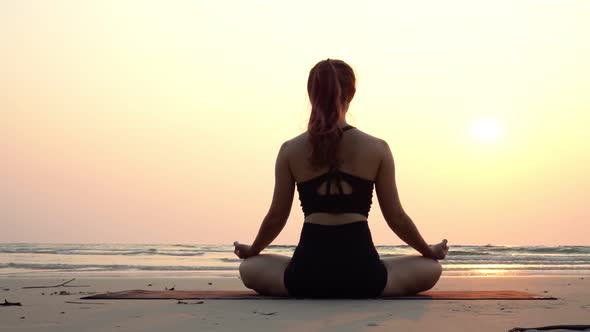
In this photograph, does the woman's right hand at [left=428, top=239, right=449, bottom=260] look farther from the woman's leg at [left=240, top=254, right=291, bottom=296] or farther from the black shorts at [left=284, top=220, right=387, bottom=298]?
the woman's leg at [left=240, top=254, right=291, bottom=296]

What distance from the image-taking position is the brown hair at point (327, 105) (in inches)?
204

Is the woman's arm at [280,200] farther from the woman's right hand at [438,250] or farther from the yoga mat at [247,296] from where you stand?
the woman's right hand at [438,250]

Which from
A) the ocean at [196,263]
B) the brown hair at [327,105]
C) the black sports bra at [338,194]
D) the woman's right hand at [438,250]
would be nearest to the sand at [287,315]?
the woman's right hand at [438,250]

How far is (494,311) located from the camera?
455 cm

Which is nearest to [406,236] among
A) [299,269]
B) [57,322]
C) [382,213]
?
[382,213]

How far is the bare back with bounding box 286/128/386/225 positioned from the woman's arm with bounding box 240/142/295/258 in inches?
3.9

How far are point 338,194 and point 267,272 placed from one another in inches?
32.3

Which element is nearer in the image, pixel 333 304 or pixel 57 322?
pixel 57 322

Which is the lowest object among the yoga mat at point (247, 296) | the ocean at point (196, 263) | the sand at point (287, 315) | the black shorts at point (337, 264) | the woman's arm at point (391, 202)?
the ocean at point (196, 263)

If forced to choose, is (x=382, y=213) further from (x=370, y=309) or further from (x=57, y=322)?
(x=57, y=322)

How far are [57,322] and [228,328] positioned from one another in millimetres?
981

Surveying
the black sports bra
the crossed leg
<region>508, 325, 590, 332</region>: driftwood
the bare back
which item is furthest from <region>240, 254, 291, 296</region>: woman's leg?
<region>508, 325, 590, 332</region>: driftwood

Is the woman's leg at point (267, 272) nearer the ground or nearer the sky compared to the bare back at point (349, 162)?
nearer the ground

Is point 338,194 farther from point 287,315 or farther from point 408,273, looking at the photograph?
point 287,315
